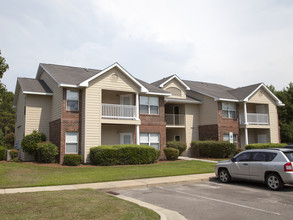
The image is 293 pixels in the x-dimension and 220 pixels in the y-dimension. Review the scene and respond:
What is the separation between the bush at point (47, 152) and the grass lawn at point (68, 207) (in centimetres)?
1000

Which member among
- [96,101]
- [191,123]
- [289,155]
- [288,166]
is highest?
[96,101]

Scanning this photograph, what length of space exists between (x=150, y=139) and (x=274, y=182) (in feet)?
43.2

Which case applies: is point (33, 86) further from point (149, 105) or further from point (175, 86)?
point (175, 86)

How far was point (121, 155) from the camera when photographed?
64.7 ft

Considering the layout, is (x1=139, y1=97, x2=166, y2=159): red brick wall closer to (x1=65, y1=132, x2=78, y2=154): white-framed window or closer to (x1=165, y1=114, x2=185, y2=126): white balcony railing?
(x1=165, y1=114, x2=185, y2=126): white balcony railing

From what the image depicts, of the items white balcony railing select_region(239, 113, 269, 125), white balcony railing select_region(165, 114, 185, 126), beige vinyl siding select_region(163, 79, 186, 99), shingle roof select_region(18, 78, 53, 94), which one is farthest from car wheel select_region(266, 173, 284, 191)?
white balcony railing select_region(239, 113, 269, 125)

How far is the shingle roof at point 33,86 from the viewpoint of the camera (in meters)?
21.8

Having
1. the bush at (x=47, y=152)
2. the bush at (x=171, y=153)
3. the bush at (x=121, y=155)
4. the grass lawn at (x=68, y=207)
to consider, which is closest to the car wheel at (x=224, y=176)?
the grass lawn at (x=68, y=207)

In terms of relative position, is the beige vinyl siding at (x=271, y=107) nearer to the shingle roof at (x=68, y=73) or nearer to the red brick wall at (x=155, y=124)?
the red brick wall at (x=155, y=124)

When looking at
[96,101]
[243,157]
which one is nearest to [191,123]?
[96,101]

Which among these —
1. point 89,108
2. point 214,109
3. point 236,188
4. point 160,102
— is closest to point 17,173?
point 89,108

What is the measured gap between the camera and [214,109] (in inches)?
1108

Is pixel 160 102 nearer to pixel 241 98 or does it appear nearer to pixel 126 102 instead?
pixel 126 102

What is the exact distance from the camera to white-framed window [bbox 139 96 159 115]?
2348 cm
